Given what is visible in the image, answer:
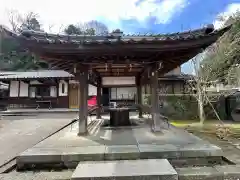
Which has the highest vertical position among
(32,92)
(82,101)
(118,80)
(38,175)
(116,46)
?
(116,46)

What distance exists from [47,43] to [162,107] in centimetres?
1313

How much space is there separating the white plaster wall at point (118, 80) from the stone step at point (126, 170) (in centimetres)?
513

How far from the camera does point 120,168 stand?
4082mm

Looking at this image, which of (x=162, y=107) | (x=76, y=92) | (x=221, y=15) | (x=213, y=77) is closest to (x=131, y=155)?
(x=221, y=15)

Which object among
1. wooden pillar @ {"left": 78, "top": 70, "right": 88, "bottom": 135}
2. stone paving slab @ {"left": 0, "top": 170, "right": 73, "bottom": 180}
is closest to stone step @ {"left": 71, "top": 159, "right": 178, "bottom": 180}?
stone paving slab @ {"left": 0, "top": 170, "right": 73, "bottom": 180}

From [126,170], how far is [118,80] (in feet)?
18.3

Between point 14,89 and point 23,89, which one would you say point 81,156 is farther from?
point 14,89

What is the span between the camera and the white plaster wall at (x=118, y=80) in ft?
30.5

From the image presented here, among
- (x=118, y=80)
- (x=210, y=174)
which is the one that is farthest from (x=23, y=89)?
(x=210, y=174)

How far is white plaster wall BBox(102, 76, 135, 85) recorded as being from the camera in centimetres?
930

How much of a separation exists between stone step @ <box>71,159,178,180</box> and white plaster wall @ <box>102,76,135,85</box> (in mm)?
5134

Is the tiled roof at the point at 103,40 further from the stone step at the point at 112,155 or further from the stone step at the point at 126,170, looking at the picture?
the stone step at the point at 126,170

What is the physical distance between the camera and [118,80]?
926 centimetres

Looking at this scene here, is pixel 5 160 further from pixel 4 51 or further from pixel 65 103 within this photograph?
pixel 4 51
